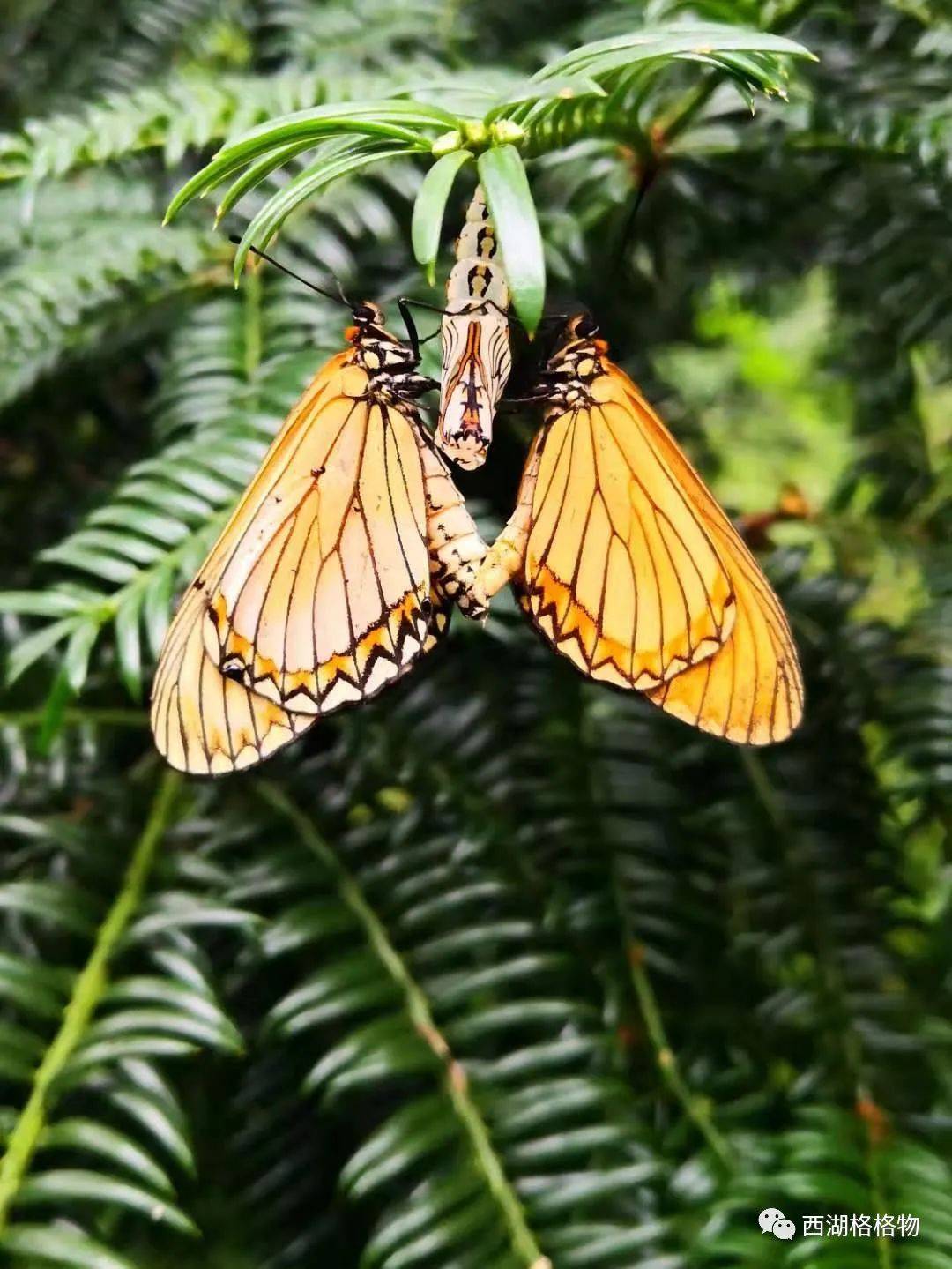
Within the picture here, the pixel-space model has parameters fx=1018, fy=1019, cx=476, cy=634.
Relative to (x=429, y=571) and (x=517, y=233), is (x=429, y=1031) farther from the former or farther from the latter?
(x=517, y=233)

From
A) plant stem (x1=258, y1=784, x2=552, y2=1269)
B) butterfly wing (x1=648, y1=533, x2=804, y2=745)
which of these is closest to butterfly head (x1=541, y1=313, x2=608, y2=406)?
butterfly wing (x1=648, y1=533, x2=804, y2=745)

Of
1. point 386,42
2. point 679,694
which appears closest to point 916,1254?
point 679,694

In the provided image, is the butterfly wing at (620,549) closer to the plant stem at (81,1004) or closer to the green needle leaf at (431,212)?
the green needle leaf at (431,212)

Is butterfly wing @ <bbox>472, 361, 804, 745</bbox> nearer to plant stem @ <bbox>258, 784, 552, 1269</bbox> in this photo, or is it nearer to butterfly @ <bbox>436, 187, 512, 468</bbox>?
butterfly @ <bbox>436, 187, 512, 468</bbox>

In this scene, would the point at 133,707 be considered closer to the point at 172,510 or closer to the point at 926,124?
the point at 172,510

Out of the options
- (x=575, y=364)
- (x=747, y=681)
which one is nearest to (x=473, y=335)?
(x=575, y=364)

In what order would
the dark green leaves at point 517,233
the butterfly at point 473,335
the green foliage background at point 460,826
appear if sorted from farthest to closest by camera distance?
the green foliage background at point 460,826
the butterfly at point 473,335
the dark green leaves at point 517,233

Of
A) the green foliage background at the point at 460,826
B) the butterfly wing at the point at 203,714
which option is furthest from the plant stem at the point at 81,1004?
the butterfly wing at the point at 203,714
